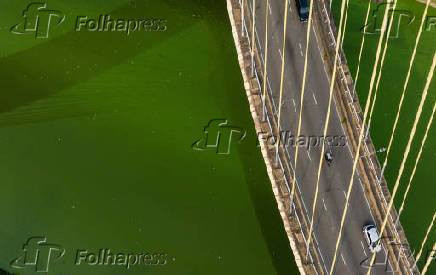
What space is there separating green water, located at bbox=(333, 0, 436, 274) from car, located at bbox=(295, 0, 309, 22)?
13.4 feet

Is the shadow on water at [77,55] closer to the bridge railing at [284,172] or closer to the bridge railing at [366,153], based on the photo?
the bridge railing at [284,172]

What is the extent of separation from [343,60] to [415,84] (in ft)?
19.5

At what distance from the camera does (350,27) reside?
21297 millimetres

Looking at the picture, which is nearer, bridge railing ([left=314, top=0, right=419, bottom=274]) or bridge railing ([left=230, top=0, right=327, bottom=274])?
bridge railing ([left=230, top=0, right=327, bottom=274])

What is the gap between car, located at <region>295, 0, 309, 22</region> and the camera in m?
17.6

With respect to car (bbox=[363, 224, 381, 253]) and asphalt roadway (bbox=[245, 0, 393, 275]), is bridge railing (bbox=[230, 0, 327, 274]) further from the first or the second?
car (bbox=[363, 224, 381, 253])

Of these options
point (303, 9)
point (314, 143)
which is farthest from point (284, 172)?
point (303, 9)

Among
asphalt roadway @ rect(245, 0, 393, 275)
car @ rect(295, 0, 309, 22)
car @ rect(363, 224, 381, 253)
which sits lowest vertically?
car @ rect(363, 224, 381, 253)

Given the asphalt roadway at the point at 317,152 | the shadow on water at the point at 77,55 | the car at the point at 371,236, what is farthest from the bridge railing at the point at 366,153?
the shadow on water at the point at 77,55

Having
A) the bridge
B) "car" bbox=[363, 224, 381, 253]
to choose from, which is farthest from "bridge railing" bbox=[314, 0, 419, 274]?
"car" bbox=[363, 224, 381, 253]

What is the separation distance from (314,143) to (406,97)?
7.08 m

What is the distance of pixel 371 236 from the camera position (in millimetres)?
16891

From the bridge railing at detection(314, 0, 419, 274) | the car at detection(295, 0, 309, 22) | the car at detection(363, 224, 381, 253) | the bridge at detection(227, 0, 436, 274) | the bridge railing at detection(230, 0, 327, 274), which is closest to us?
the bridge railing at detection(230, 0, 327, 274)

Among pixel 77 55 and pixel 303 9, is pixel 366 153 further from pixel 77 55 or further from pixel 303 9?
pixel 77 55
